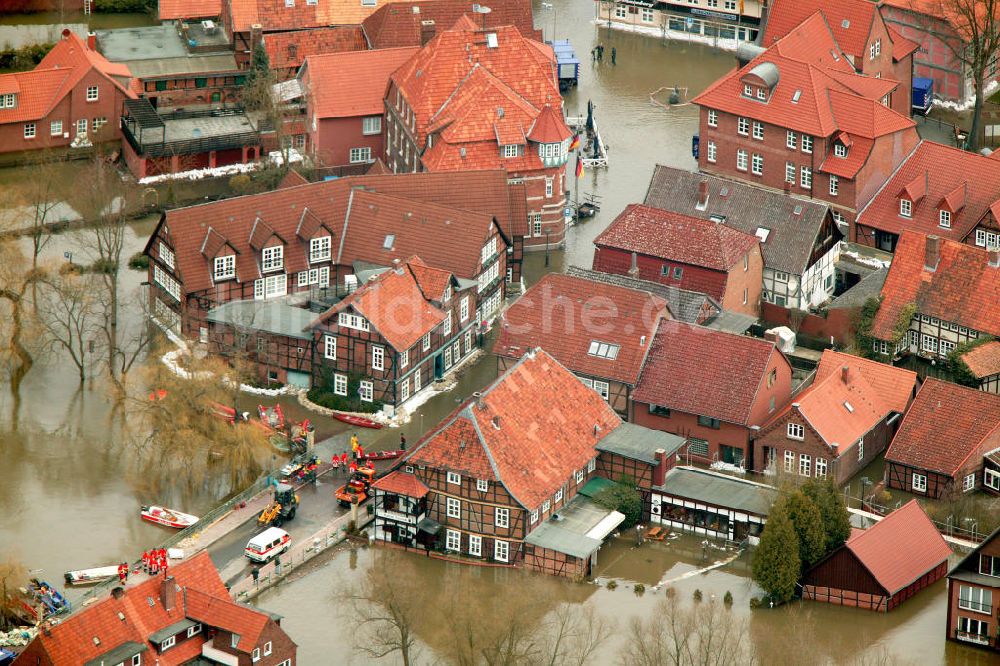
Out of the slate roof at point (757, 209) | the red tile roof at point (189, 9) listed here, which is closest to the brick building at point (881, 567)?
the slate roof at point (757, 209)

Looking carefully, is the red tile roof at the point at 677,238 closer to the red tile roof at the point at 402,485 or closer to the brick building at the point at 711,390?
the brick building at the point at 711,390

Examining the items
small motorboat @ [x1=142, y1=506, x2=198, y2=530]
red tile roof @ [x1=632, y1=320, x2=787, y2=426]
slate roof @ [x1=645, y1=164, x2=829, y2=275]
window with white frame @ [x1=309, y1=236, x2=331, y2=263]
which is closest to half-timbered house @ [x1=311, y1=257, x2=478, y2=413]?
window with white frame @ [x1=309, y1=236, x2=331, y2=263]

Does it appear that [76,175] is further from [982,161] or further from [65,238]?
[982,161]

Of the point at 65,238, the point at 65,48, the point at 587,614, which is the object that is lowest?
the point at 587,614

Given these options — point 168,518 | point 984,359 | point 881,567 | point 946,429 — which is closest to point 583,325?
point 946,429

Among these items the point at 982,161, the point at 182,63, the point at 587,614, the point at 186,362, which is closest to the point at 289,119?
the point at 182,63

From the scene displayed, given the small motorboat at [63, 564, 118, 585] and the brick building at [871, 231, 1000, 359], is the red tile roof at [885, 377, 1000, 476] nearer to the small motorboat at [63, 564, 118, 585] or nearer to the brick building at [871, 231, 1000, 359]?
the brick building at [871, 231, 1000, 359]
